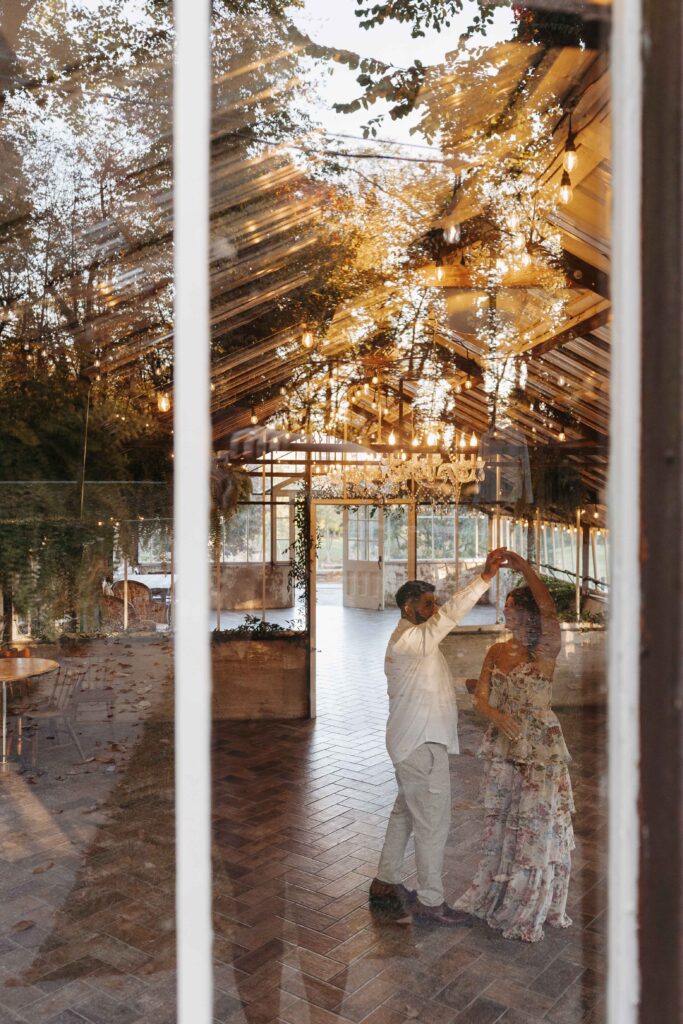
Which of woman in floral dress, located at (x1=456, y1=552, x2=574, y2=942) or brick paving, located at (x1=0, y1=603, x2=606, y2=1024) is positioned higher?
woman in floral dress, located at (x1=456, y1=552, x2=574, y2=942)

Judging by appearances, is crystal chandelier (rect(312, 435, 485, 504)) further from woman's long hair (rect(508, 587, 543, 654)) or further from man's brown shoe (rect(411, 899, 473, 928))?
man's brown shoe (rect(411, 899, 473, 928))

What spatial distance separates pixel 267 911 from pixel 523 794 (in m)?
1.27

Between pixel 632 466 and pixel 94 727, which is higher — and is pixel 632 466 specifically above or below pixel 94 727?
above

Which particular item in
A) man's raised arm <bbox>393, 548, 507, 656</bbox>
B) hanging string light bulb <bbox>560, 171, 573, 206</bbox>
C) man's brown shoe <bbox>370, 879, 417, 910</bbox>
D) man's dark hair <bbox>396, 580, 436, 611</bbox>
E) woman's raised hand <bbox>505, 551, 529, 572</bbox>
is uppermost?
hanging string light bulb <bbox>560, 171, 573, 206</bbox>

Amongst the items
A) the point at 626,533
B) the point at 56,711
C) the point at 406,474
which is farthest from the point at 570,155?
the point at 56,711

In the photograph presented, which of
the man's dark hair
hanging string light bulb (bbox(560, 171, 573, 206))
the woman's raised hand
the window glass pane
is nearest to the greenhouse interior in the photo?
hanging string light bulb (bbox(560, 171, 573, 206))

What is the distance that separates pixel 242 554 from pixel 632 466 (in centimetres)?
688

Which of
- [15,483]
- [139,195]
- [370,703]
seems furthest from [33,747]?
[139,195]

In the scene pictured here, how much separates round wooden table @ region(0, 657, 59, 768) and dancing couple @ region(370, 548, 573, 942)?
2.96 m

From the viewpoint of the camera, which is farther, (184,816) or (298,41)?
(298,41)

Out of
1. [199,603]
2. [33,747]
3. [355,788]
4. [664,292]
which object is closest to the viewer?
[664,292]

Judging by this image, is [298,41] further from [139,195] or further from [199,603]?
[199,603]

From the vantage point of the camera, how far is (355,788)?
4945 mm

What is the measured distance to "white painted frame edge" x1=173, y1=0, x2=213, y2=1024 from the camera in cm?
86
